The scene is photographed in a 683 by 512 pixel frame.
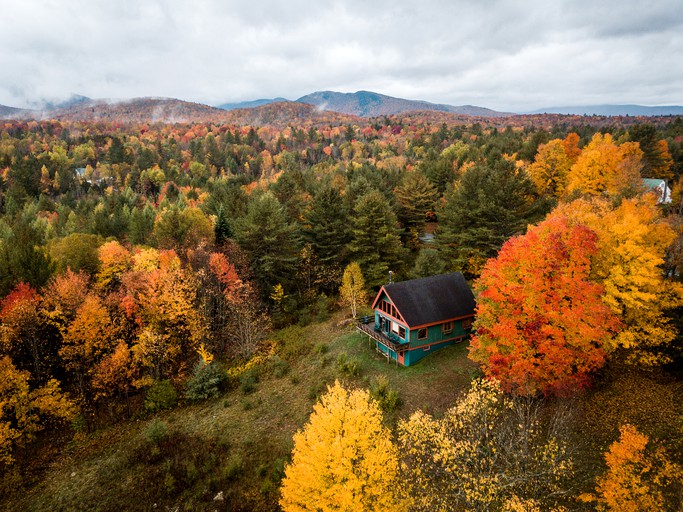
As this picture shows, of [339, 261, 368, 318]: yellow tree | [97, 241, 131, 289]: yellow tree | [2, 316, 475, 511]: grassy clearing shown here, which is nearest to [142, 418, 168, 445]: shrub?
[2, 316, 475, 511]: grassy clearing

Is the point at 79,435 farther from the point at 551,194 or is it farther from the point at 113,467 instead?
the point at 551,194

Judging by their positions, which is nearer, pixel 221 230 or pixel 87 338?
pixel 87 338

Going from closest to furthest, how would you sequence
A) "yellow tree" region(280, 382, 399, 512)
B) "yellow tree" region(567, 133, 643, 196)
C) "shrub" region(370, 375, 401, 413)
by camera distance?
"yellow tree" region(280, 382, 399, 512), "shrub" region(370, 375, 401, 413), "yellow tree" region(567, 133, 643, 196)

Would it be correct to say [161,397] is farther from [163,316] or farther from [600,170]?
[600,170]

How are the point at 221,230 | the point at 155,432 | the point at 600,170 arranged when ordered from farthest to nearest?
the point at 221,230
the point at 600,170
the point at 155,432

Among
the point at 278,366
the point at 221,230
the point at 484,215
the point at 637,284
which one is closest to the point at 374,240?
the point at 484,215

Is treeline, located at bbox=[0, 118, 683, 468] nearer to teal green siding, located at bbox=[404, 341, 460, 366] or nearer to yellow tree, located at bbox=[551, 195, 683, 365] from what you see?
yellow tree, located at bbox=[551, 195, 683, 365]

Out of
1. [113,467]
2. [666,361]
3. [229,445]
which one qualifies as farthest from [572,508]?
[113,467]
